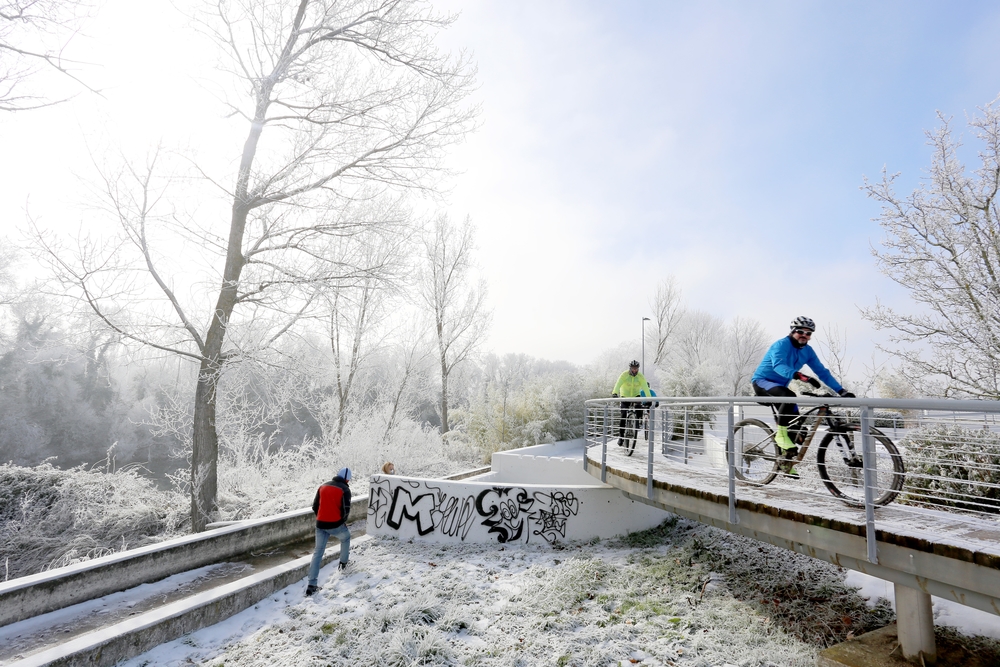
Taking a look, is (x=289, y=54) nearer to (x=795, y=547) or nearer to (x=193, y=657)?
(x=193, y=657)

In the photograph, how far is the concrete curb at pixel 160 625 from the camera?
4.00 meters

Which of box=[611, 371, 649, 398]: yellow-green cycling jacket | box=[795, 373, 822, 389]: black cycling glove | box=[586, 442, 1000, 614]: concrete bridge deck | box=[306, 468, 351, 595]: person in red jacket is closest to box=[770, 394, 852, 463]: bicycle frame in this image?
box=[795, 373, 822, 389]: black cycling glove

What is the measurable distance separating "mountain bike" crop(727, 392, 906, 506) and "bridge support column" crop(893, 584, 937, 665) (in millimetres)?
830

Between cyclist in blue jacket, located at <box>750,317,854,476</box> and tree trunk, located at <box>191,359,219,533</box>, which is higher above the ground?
cyclist in blue jacket, located at <box>750,317,854,476</box>

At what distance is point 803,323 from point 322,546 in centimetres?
617

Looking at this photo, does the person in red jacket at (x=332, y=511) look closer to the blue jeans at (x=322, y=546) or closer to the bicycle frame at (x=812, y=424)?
the blue jeans at (x=322, y=546)

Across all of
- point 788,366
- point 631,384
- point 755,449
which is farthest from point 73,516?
point 788,366

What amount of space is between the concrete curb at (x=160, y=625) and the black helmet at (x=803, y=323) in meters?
6.68

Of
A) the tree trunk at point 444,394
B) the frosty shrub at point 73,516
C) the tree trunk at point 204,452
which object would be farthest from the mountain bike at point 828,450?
the tree trunk at point 444,394

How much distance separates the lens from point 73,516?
999 centimetres

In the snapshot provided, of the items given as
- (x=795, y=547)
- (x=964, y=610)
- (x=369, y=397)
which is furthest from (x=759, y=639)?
(x=369, y=397)

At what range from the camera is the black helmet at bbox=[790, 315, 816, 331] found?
193 inches

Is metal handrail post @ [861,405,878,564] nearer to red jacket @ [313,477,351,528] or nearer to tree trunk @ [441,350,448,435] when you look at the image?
red jacket @ [313,477,351,528]

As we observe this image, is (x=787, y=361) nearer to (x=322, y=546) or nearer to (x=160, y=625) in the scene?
(x=322, y=546)
